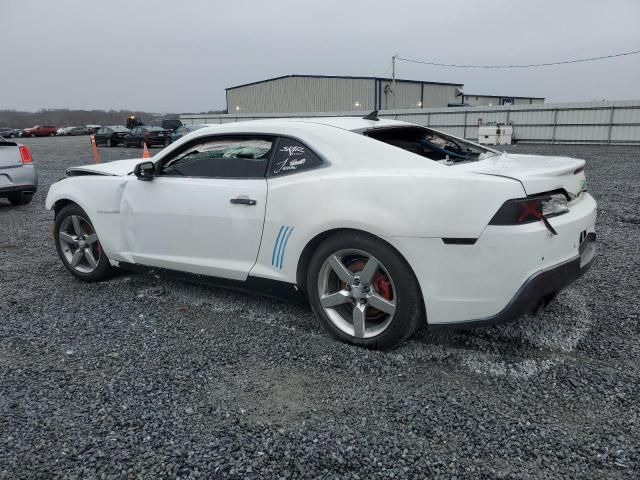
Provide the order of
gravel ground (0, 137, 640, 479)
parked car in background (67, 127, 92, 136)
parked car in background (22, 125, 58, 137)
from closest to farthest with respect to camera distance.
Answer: gravel ground (0, 137, 640, 479), parked car in background (22, 125, 58, 137), parked car in background (67, 127, 92, 136)

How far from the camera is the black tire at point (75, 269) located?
178 inches

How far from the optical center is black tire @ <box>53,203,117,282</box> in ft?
14.8

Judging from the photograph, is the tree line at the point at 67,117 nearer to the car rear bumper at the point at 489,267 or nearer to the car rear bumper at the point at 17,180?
the car rear bumper at the point at 17,180

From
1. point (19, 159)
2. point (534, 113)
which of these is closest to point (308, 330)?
point (19, 159)

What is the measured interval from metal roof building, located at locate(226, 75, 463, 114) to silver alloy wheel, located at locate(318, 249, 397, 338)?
39.6 metres

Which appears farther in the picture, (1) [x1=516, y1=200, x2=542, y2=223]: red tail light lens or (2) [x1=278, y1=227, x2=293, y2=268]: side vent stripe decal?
(2) [x1=278, y1=227, x2=293, y2=268]: side vent stripe decal

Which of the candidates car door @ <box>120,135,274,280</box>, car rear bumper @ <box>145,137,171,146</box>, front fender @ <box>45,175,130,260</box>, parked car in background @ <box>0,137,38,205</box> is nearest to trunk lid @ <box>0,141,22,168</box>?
parked car in background @ <box>0,137,38,205</box>

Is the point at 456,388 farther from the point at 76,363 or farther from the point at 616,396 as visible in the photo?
the point at 76,363

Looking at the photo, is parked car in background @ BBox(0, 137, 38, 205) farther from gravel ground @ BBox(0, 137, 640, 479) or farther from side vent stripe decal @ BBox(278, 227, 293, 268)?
side vent stripe decal @ BBox(278, 227, 293, 268)

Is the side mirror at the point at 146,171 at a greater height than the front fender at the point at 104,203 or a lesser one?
greater

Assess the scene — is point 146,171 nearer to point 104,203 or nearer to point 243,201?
point 104,203

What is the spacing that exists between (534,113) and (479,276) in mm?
25131

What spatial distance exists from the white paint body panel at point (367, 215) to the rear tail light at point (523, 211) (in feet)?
0.11

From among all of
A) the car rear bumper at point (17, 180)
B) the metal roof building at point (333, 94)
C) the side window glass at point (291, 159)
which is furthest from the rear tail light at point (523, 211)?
the metal roof building at point (333, 94)
